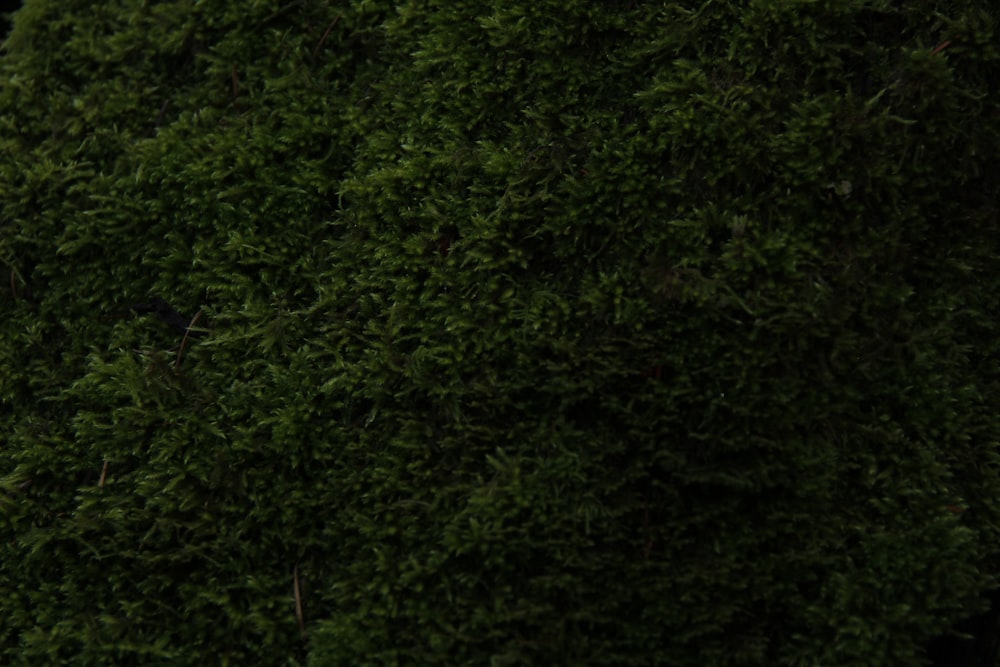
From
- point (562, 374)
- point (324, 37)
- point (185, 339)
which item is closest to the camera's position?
point (562, 374)

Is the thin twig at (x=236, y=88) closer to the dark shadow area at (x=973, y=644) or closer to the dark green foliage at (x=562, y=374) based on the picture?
the dark green foliage at (x=562, y=374)

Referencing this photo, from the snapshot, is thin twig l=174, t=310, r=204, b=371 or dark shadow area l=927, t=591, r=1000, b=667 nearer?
dark shadow area l=927, t=591, r=1000, b=667

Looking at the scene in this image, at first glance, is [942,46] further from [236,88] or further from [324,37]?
[236,88]

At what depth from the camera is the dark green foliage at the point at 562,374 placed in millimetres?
1896

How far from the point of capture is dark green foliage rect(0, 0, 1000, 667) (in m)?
1.90

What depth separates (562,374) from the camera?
1951 mm

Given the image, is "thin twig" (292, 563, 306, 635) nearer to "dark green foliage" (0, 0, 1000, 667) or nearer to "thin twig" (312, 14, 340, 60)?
"dark green foliage" (0, 0, 1000, 667)

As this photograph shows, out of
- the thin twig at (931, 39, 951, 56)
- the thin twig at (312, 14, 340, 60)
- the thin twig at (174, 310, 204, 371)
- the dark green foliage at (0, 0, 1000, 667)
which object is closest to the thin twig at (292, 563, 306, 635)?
the dark green foliage at (0, 0, 1000, 667)

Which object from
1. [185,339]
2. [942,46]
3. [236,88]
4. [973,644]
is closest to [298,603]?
[185,339]

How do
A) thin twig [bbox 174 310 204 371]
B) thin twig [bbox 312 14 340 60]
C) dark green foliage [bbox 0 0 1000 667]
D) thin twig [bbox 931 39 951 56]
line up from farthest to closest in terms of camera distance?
thin twig [bbox 312 14 340 60], thin twig [bbox 174 310 204 371], thin twig [bbox 931 39 951 56], dark green foliage [bbox 0 0 1000 667]

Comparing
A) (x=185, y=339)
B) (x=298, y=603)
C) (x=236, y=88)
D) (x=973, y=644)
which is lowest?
(x=973, y=644)

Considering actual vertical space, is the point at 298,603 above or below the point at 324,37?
below

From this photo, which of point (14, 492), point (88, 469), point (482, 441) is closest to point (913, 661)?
point (482, 441)

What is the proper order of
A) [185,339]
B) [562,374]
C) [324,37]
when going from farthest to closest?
[324,37], [185,339], [562,374]
